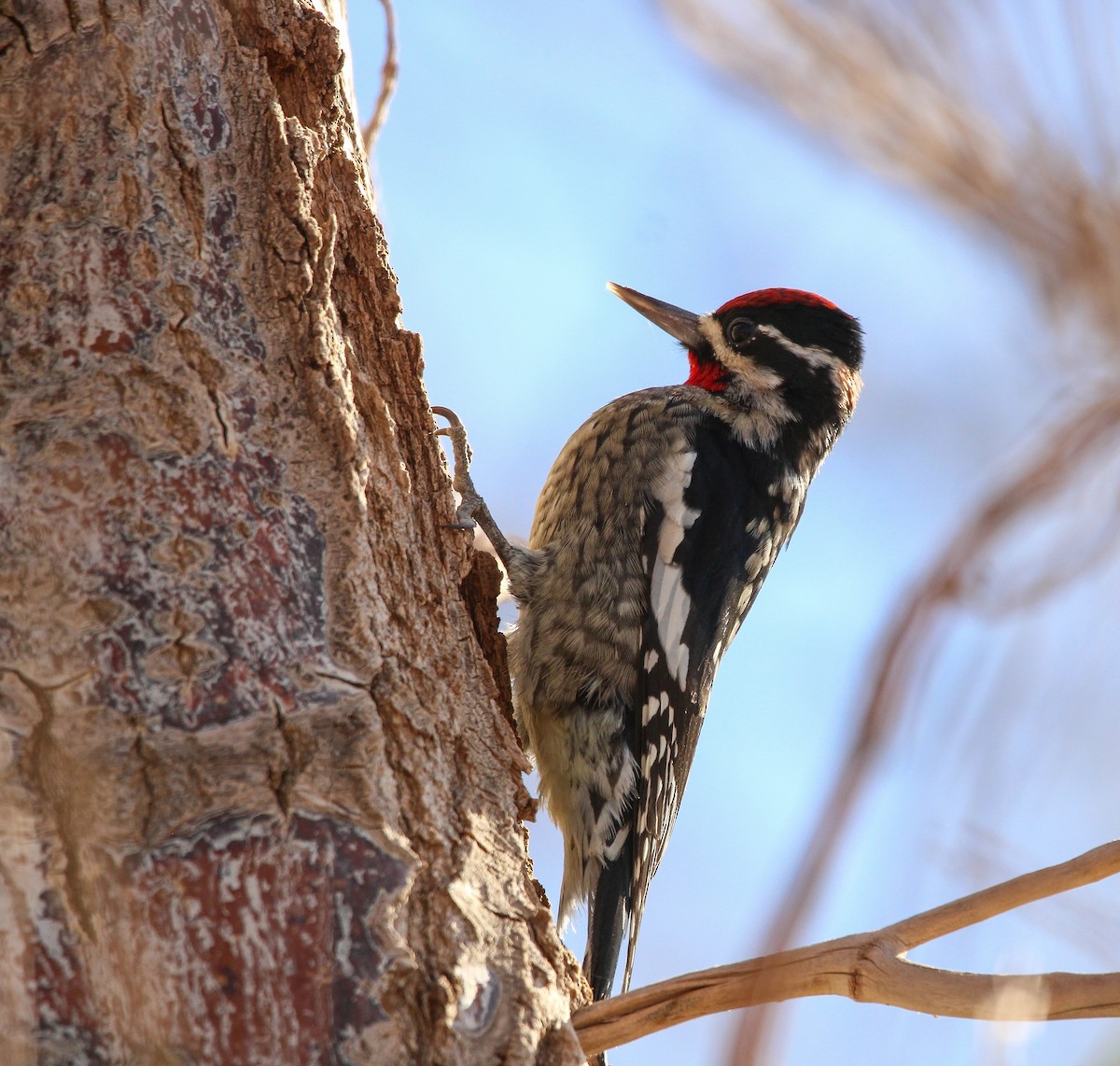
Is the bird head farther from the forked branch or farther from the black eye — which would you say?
the forked branch

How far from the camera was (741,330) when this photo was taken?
3.94m

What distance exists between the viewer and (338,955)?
1441mm

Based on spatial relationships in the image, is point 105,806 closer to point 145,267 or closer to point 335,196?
point 145,267

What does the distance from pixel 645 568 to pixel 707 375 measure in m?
0.90

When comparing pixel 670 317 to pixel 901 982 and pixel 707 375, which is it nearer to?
pixel 707 375

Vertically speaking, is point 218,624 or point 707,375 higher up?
point 707,375

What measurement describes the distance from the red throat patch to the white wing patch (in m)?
0.50

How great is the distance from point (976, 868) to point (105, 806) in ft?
3.00

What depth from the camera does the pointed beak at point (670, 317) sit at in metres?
4.07

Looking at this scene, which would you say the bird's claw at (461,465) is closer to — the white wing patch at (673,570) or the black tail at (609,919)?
the white wing patch at (673,570)

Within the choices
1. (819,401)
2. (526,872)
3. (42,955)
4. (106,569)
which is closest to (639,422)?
(819,401)

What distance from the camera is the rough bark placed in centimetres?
138

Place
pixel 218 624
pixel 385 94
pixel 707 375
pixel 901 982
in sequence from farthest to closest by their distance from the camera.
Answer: pixel 707 375
pixel 385 94
pixel 218 624
pixel 901 982

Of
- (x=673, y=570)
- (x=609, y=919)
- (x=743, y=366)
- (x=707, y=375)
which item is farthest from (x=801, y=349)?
(x=609, y=919)
